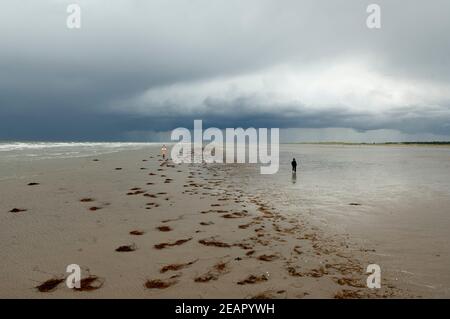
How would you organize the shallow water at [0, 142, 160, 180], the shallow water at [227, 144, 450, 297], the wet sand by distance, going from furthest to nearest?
the shallow water at [0, 142, 160, 180] < the shallow water at [227, 144, 450, 297] < the wet sand

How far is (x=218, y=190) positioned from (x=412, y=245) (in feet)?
34.1

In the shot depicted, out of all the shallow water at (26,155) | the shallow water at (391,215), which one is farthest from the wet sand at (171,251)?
the shallow water at (26,155)

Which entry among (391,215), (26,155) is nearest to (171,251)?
(391,215)

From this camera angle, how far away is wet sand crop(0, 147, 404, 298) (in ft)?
18.7

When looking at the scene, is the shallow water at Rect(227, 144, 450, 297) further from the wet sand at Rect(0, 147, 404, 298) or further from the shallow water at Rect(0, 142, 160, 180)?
the shallow water at Rect(0, 142, 160, 180)

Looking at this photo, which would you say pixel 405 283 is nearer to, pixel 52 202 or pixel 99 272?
pixel 99 272

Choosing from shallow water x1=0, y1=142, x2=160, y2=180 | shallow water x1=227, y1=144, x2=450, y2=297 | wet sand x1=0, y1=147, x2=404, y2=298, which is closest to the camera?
wet sand x1=0, y1=147, x2=404, y2=298

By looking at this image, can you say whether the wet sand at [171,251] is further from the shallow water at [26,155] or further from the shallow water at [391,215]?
the shallow water at [26,155]

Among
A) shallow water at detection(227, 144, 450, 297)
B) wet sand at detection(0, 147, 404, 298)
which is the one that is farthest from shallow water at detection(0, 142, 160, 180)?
shallow water at detection(227, 144, 450, 297)

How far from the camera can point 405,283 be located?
5.85 metres

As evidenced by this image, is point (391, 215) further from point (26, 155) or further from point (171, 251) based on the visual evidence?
point (26, 155)

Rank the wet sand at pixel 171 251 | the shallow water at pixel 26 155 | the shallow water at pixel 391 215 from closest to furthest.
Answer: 1. the wet sand at pixel 171 251
2. the shallow water at pixel 391 215
3. the shallow water at pixel 26 155

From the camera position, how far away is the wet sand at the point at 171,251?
5707mm
